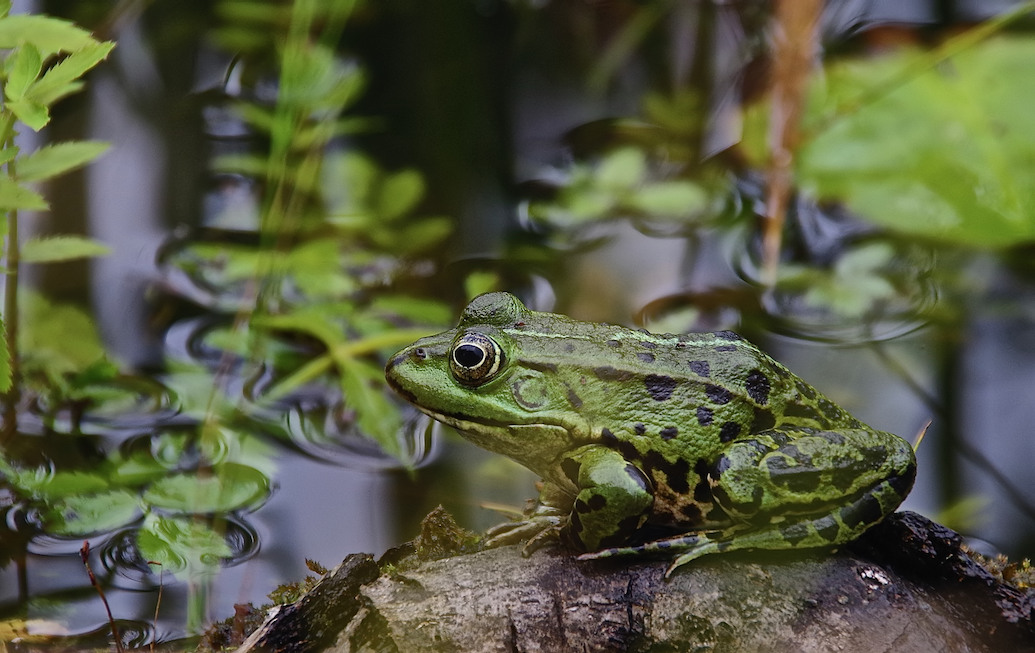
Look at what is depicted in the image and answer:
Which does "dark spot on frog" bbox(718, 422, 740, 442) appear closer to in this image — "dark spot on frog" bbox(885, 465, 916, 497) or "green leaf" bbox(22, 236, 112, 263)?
→ "dark spot on frog" bbox(885, 465, 916, 497)

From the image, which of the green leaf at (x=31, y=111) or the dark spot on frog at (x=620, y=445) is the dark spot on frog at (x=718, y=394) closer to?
the dark spot on frog at (x=620, y=445)

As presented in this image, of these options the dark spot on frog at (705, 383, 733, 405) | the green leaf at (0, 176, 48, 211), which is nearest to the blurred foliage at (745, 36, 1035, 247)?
the dark spot on frog at (705, 383, 733, 405)

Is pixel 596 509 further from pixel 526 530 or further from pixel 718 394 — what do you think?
pixel 718 394

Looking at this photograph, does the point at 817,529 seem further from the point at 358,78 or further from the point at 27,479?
the point at 358,78

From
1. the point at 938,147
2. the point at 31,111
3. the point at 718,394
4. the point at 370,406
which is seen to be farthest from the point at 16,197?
the point at 938,147

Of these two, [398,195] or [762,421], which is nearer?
[762,421]

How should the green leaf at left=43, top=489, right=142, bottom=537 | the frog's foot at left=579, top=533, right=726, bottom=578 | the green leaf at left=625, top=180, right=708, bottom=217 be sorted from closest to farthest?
the frog's foot at left=579, top=533, right=726, bottom=578, the green leaf at left=43, top=489, right=142, bottom=537, the green leaf at left=625, top=180, right=708, bottom=217

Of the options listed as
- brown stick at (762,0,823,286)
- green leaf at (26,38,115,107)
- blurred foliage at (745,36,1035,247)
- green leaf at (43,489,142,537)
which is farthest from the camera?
brown stick at (762,0,823,286)
